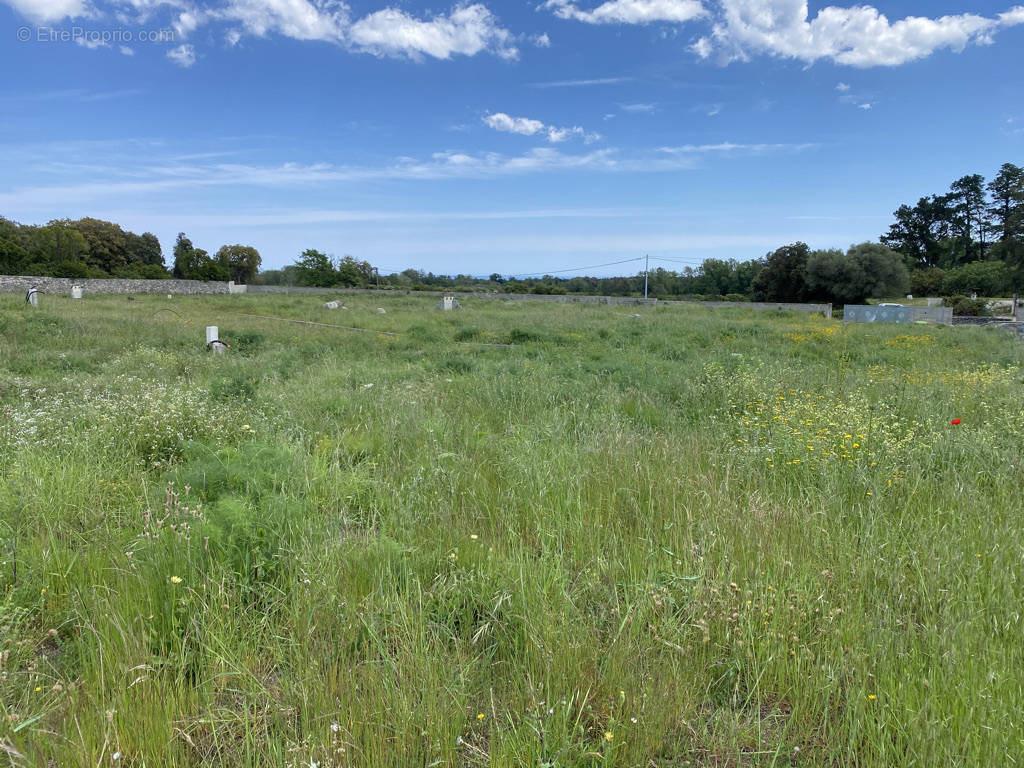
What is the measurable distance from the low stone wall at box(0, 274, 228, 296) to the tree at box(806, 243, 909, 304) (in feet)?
173

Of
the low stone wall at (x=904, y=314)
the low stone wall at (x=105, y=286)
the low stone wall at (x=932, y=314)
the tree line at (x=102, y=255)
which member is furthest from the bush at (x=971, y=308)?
the tree line at (x=102, y=255)

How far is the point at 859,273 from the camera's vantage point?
5241cm

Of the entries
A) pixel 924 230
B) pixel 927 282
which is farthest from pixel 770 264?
pixel 924 230

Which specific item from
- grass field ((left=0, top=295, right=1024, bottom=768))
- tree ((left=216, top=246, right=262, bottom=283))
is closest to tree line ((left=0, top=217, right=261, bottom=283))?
tree ((left=216, top=246, right=262, bottom=283))

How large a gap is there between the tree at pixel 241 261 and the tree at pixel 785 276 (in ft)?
218

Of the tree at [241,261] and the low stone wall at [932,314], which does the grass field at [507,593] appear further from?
the tree at [241,261]

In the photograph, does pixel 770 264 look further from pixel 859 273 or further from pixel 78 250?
pixel 78 250

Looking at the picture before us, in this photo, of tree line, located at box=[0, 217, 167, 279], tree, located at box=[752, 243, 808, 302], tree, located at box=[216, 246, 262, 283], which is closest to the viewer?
tree line, located at box=[0, 217, 167, 279]

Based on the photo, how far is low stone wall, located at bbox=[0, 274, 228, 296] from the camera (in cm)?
3731

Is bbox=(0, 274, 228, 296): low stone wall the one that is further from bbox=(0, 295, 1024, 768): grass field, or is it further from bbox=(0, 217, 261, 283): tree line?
bbox=(0, 295, 1024, 768): grass field

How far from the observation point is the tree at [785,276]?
192ft

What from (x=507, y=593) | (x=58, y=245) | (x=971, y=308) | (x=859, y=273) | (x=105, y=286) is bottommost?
(x=507, y=593)

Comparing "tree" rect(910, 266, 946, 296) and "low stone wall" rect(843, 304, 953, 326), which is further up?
"tree" rect(910, 266, 946, 296)

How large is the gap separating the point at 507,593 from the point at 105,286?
4862cm
